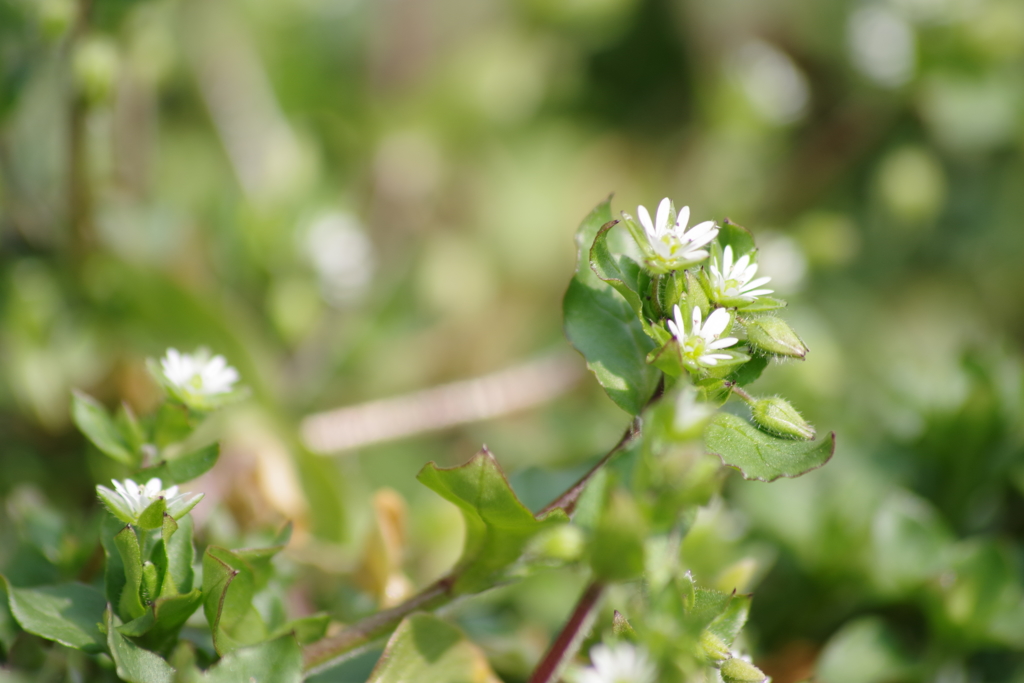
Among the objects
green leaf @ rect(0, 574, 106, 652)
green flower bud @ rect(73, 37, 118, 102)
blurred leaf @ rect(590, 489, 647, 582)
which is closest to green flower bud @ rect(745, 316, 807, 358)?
blurred leaf @ rect(590, 489, 647, 582)

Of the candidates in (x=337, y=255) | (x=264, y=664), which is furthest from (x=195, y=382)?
(x=337, y=255)

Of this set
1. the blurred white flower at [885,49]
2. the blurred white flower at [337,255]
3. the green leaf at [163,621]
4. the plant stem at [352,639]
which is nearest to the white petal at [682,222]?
the plant stem at [352,639]

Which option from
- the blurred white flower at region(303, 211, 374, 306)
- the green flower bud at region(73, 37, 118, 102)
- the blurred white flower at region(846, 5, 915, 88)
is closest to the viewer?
the green flower bud at region(73, 37, 118, 102)

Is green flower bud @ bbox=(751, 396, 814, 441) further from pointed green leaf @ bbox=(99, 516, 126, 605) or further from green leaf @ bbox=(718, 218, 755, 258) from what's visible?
pointed green leaf @ bbox=(99, 516, 126, 605)

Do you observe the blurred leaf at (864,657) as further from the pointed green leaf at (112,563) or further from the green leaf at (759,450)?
the pointed green leaf at (112,563)

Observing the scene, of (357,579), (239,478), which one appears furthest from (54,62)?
(357,579)

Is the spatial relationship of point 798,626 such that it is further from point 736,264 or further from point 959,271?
point 959,271
